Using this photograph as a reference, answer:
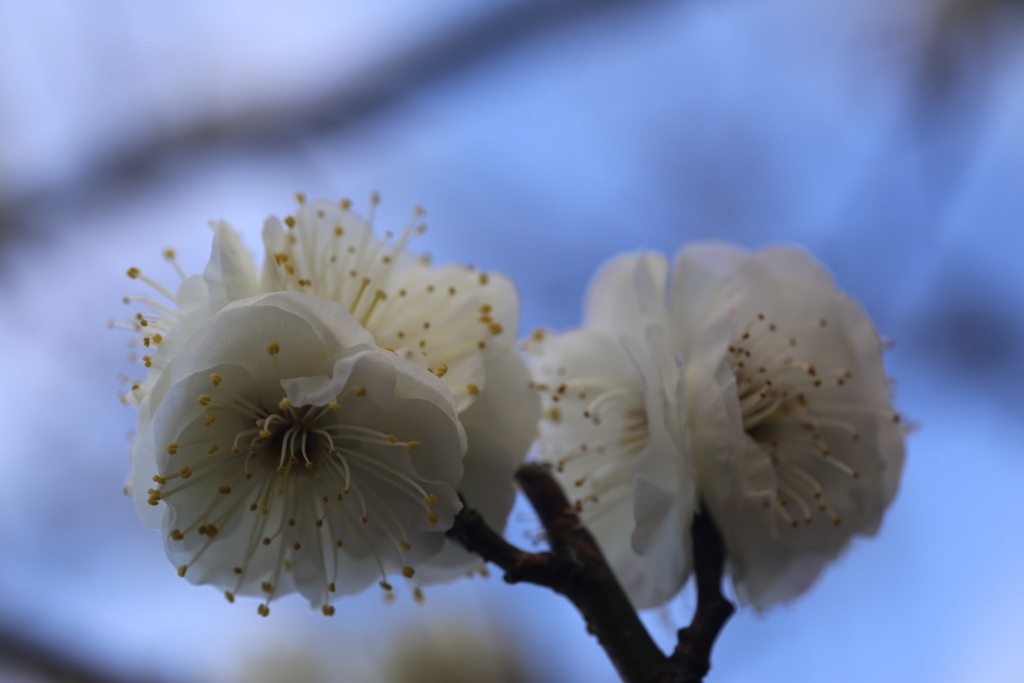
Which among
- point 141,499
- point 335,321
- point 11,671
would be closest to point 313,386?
point 335,321

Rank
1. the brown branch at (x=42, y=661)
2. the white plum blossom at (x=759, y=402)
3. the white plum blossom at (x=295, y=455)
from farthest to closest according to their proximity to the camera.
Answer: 1. the brown branch at (x=42, y=661)
2. the white plum blossom at (x=759, y=402)
3. the white plum blossom at (x=295, y=455)

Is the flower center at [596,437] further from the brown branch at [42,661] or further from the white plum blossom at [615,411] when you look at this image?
the brown branch at [42,661]

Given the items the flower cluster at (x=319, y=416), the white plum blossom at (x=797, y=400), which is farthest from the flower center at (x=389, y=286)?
the white plum blossom at (x=797, y=400)

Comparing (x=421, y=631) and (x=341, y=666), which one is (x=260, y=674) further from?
(x=421, y=631)

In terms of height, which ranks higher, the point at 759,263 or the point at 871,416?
the point at 759,263

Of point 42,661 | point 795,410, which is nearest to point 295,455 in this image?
point 795,410

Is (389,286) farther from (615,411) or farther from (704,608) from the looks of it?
(704,608)
